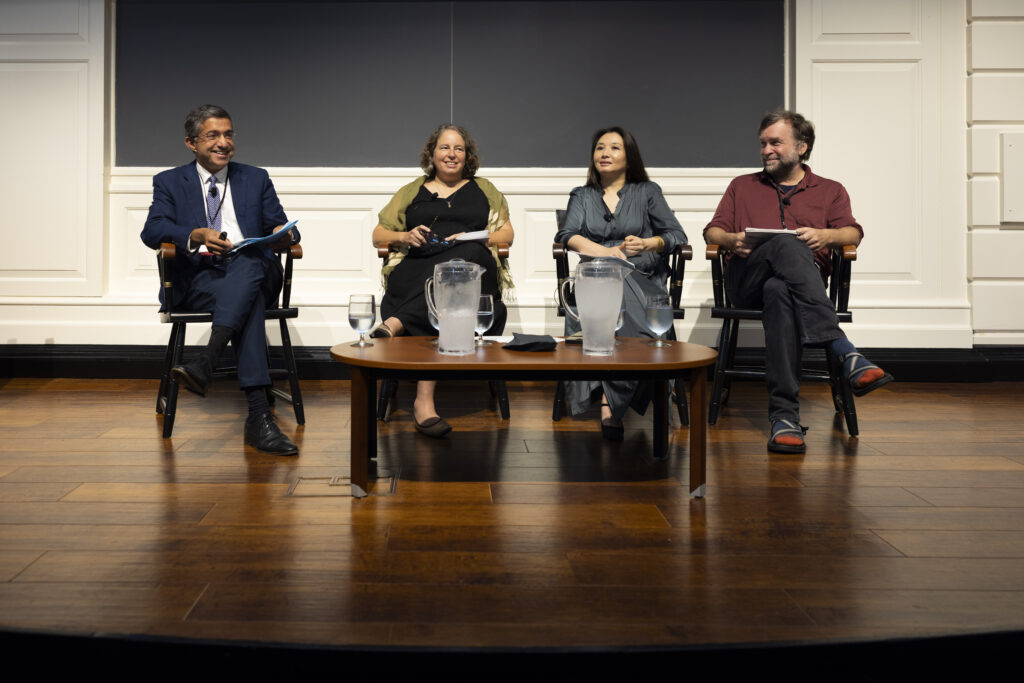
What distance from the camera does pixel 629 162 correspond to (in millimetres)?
3529

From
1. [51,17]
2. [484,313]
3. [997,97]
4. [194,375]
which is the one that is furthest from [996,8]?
[51,17]

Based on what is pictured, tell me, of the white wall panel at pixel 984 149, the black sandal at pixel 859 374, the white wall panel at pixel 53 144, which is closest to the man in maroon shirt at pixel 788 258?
the black sandal at pixel 859 374

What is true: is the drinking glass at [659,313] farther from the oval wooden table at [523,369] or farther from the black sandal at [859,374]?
the black sandal at [859,374]

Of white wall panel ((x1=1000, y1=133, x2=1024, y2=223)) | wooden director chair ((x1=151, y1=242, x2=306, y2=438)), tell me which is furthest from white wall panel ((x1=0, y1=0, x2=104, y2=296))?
white wall panel ((x1=1000, y1=133, x2=1024, y2=223))

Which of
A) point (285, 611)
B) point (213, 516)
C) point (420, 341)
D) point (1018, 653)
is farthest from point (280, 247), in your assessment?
point (1018, 653)

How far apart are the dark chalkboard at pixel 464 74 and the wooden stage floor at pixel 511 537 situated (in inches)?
75.7

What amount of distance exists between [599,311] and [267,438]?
1.14 meters

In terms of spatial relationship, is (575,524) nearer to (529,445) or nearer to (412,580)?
(412,580)

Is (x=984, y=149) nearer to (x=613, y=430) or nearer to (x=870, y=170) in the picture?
(x=870, y=170)

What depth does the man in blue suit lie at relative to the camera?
2789mm

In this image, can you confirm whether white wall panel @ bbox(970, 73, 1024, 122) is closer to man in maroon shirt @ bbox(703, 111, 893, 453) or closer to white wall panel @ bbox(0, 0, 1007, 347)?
white wall panel @ bbox(0, 0, 1007, 347)

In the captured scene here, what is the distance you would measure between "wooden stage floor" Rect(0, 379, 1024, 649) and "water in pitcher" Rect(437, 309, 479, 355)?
36cm

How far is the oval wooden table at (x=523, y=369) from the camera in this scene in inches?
81.7

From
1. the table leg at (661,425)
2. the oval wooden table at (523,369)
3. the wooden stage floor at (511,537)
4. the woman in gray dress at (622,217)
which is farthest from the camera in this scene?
the woman in gray dress at (622,217)
